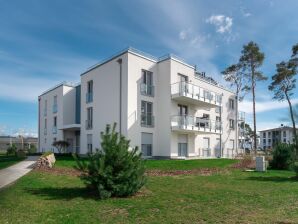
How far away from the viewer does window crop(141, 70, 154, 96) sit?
1032 inches

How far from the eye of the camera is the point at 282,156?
20.8 m

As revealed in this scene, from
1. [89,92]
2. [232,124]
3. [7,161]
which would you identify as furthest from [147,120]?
[232,124]

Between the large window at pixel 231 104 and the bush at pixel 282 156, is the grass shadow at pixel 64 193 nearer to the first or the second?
the bush at pixel 282 156

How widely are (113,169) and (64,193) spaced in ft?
6.41

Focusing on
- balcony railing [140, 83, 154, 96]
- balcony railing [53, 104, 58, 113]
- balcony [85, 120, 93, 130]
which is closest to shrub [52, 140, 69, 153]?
balcony [85, 120, 93, 130]

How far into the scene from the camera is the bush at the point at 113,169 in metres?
8.95

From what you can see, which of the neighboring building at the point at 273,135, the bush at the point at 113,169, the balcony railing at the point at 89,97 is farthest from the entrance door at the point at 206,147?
the neighboring building at the point at 273,135

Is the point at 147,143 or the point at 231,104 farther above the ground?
the point at 231,104

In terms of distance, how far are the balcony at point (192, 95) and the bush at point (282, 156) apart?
356 inches

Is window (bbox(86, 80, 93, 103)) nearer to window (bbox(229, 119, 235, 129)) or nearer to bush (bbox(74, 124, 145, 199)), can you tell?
window (bbox(229, 119, 235, 129))

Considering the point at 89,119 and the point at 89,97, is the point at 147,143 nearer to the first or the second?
the point at 89,119

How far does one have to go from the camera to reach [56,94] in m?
37.8

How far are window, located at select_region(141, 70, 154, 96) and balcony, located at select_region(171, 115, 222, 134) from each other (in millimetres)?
3190

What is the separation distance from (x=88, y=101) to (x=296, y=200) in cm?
2409
